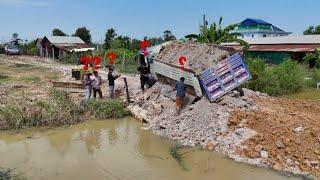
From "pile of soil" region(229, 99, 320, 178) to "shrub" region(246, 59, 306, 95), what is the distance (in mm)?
5043

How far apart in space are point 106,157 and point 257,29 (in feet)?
199

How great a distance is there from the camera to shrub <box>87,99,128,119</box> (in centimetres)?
1466

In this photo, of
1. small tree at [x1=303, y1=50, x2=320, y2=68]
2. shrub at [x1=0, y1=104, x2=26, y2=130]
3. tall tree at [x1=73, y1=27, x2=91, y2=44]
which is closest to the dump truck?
shrub at [x1=0, y1=104, x2=26, y2=130]

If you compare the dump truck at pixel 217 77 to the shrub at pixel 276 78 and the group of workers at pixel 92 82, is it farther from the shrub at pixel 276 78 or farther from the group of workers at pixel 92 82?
the shrub at pixel 276 78

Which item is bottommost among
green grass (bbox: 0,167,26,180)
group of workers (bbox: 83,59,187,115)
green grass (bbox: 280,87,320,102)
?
green grass (bbox: 0,167,26,180)

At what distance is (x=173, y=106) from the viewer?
1437 cm

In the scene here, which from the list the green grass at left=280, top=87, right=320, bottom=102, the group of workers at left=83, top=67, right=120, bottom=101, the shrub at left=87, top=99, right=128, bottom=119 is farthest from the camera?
the green grass at left=280, top=87, right=320, bottom=102

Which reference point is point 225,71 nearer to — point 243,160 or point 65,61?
point 243,160

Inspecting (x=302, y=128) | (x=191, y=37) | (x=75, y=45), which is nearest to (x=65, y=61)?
(x=75, y=45)

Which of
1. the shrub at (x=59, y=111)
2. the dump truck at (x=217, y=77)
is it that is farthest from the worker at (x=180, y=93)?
the shrub at (x=59, y=111)

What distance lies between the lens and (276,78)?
18781 mm

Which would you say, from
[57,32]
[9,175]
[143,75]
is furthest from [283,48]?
[57,32]

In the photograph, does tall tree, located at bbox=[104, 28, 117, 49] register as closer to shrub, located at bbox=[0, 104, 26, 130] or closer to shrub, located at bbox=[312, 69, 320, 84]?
shrub, located at bbox=[312, 69, 320, 84]

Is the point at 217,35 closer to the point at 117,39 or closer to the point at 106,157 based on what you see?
the point at 106,157
